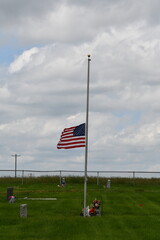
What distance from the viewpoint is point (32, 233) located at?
20.0 meters

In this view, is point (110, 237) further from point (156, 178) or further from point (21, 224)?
point (156, 178)

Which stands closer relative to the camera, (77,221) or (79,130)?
(77,221)

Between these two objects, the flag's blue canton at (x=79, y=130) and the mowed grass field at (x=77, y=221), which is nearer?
the mowed grass field at (x=77, y=221)

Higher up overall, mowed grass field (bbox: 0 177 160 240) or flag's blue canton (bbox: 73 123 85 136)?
flag's blue canton (bbox: 73 123 85 136)

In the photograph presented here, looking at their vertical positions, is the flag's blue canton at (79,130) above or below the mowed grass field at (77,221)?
above

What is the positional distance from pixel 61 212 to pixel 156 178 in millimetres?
31507

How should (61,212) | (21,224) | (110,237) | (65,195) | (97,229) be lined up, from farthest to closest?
(65,195)
(61,212)
(21,224)
(97,229)
(110,237)

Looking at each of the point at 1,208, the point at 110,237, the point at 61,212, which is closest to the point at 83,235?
the point at 110,237

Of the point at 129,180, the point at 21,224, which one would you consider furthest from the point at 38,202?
the point at 129,180

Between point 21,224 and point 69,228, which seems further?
point 21,224

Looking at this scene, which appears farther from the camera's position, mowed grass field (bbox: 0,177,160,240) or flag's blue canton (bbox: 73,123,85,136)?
flag's blue canton (bbox: 73,123,85,136)

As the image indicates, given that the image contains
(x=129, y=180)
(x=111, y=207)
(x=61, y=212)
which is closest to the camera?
(x=61, y=212)

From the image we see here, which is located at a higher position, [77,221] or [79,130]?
[79,130]

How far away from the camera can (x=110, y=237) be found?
1895 centimetres
